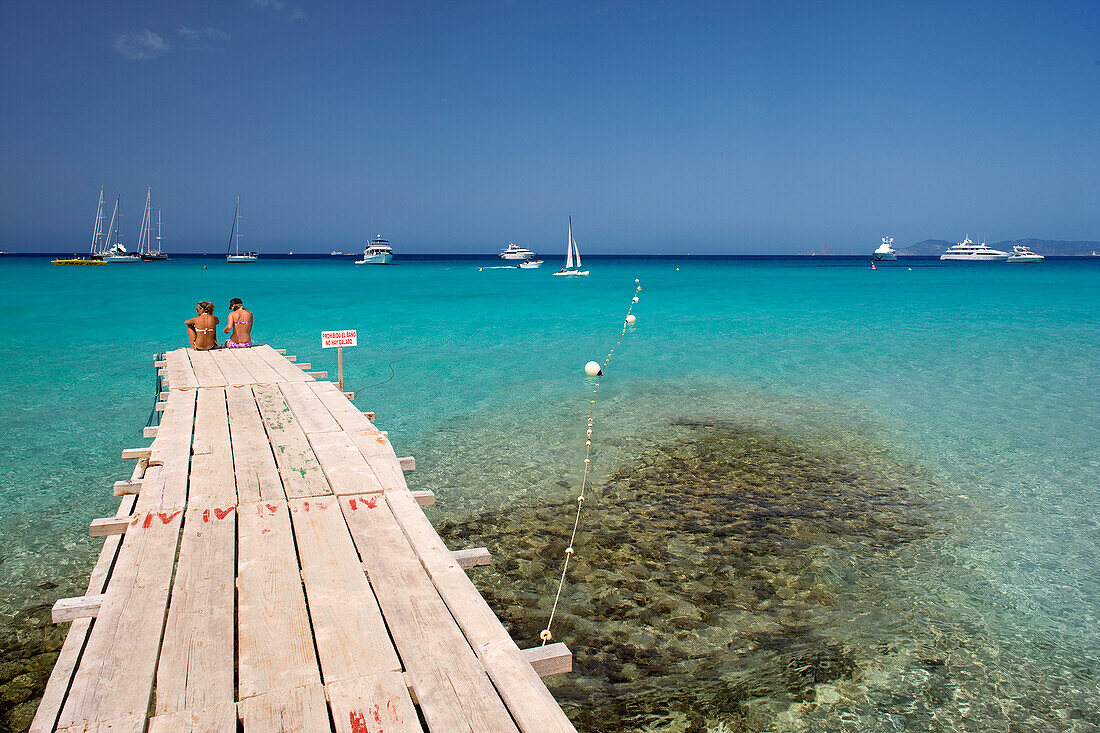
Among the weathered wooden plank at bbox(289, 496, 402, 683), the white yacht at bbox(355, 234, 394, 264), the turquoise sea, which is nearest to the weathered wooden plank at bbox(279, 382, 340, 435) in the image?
the turquoise sea

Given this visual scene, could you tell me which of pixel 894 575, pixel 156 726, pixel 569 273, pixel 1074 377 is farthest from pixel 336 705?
pixel 569 273

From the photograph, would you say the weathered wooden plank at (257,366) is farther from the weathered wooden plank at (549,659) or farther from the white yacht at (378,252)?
the white yacht at (378,252)

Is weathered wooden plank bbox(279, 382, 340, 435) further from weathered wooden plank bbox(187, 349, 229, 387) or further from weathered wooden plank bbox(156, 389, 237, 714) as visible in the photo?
weathered wooden plank bbox(156, 389, 237, 714)

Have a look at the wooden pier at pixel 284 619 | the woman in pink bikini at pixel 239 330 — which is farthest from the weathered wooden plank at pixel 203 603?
the woman in pink bikini at pixel 239 330

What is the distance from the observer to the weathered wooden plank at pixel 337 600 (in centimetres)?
314

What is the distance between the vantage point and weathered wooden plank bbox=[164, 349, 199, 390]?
8.87m

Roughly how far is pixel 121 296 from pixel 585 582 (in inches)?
1792

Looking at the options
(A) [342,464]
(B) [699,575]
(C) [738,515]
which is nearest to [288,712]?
(A) [342,464]

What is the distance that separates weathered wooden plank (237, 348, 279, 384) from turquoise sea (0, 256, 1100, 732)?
2.09 meters

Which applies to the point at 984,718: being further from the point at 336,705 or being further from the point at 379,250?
the point at 379,250

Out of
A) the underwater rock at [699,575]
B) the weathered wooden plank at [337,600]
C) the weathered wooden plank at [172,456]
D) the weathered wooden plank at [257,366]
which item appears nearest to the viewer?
the weathered wooden plank at [337,600]

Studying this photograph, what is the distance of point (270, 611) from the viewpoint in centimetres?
355

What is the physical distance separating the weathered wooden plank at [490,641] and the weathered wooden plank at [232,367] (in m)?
5.67

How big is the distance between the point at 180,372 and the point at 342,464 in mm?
5311
